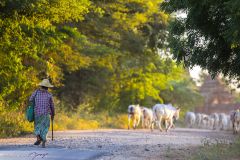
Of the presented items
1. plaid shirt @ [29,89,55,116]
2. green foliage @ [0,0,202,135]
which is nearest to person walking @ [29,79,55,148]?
plaid shirt @ [29,89,55,116]

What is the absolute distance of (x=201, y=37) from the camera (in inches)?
640

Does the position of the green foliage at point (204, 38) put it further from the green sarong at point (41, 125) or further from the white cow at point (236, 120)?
the white cow at point (236, 120)

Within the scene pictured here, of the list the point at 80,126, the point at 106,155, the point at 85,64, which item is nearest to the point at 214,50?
the point at 106,155

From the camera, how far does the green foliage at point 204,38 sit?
573 inches

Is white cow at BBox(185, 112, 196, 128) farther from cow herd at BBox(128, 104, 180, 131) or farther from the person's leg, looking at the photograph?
the person's leg

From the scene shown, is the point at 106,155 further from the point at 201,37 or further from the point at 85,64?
the point at 85,64

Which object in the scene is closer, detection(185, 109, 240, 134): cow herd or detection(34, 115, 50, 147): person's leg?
detection(34, 115, 50, 147): person's leg

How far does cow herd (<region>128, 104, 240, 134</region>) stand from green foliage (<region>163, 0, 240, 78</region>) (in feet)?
54.9

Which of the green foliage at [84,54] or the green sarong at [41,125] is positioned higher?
the green foliage at [84,54]

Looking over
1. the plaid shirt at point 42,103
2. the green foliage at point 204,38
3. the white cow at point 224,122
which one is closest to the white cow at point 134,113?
the white cow at point 224,122

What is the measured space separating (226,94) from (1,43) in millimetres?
66716

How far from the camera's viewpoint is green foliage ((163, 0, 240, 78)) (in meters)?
14.6

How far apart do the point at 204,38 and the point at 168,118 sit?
18709mm

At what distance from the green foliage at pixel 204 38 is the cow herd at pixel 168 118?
1673 centimetres
